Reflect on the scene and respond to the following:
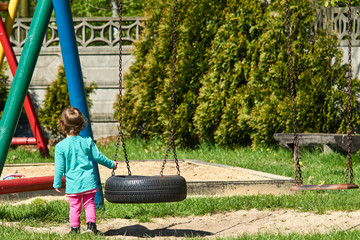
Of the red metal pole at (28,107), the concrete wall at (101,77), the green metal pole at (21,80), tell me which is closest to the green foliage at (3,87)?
the concrete wall at (101,77)

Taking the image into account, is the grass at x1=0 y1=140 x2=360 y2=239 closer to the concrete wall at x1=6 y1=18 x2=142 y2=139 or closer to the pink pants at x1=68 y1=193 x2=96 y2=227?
the pink pants at x1=68 y1=193 x2=96 y2=227

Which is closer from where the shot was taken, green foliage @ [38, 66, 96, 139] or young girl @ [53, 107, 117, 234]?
young girl @ [53, 107, 117, 234]

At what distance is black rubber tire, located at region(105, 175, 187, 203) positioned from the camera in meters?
4.00

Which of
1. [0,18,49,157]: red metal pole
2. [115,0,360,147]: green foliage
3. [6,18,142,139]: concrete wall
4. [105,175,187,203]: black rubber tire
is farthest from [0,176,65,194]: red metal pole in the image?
[6,18,142,139]: concrete wall

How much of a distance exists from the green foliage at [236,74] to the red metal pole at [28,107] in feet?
7.65

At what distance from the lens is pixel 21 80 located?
4816 millimetres

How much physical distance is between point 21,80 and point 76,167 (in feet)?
3.82

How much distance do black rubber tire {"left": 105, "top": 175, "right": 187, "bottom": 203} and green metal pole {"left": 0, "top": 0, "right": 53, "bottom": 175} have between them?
121 cm

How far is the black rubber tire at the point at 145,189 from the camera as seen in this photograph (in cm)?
400

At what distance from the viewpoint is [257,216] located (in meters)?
4.91

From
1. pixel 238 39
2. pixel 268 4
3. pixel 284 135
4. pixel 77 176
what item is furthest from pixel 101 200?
pixel 268 4

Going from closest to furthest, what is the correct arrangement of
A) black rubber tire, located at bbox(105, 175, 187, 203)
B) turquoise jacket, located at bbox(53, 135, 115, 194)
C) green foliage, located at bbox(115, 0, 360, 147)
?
black rubber tire, located at bbox(105, 175, 187, 203) → turquoise jacket, located at bbox(53, 135, 115, 194) → green foliage, located at bbox(115, 0, 360, 147)

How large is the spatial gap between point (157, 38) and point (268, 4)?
2.22m

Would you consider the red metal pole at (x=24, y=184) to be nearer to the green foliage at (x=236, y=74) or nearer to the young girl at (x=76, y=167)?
the young girl at (x=76, y=167)
